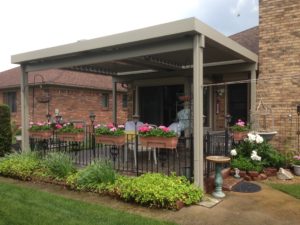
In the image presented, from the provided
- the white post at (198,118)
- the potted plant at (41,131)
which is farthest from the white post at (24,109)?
the white post at (198,118)

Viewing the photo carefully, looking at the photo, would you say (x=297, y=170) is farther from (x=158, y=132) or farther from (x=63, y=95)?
(x=63, y=95)

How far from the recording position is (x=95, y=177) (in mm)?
5898

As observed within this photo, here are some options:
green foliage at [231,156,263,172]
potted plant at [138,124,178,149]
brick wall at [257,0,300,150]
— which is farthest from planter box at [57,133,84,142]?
brick wall at [257,0,300,150]

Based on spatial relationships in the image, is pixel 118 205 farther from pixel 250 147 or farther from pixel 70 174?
pixel 250 147

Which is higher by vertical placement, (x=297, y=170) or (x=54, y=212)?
(x=297, y=170)

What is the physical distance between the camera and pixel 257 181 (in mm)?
6680

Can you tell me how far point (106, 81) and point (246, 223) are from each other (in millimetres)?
16560

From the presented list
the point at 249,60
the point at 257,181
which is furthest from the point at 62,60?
the point at 257,181

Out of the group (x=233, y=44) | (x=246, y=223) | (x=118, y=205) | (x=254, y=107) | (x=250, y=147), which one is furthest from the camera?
(x=254, y=107)

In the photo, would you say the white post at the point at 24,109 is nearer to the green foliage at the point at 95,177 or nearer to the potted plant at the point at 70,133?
the potted plant at the point at 70,133

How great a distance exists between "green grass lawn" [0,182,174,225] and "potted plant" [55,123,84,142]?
198 cm

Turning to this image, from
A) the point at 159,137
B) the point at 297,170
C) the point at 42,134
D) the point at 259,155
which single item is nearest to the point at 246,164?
the point at 259,155

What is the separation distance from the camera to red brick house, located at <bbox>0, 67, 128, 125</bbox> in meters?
15.9

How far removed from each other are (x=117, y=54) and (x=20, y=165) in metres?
3.57
